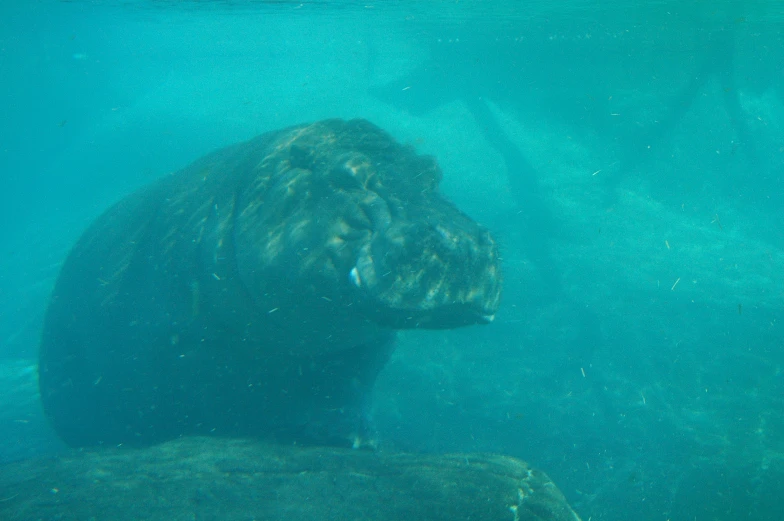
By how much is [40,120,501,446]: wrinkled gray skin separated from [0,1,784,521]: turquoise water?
10.2 ft

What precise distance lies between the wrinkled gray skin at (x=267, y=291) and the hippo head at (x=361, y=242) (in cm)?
2

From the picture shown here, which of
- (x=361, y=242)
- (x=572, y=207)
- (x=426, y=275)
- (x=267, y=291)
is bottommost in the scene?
(x=572, y=207)

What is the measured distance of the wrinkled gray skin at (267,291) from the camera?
5133mm

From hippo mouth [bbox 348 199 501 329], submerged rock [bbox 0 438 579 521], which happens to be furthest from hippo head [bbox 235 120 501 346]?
submerged rock [bbox 0 438 579 521]

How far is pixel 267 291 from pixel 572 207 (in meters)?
17.5

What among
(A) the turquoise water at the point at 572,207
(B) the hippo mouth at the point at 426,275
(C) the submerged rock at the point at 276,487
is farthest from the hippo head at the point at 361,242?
(A) the turquoise water at the point at 572,207

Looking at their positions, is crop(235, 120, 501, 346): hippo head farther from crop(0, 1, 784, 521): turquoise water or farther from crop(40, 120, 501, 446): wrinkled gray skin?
crop(0, 1, 784, 521): turquoise water

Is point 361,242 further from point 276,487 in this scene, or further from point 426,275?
point 276,487

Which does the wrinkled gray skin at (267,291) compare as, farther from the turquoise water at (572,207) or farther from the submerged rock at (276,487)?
the turquoise water at (572,207)

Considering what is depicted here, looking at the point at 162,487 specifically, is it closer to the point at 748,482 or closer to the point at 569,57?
the point at 748,482

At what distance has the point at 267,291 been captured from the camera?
557cm

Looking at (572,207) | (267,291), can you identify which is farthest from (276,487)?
(572,207)

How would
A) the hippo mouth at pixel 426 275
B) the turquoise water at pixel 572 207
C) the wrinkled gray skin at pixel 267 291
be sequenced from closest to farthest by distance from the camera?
1. the hippo mouth at pixel 426 275
2. the wrinkled gray skin at pixel 267 291
3. the turquoise water at pixel 572 207

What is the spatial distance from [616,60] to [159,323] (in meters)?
26.4
